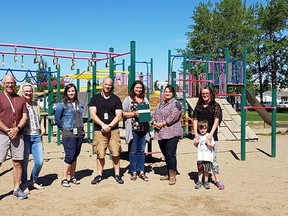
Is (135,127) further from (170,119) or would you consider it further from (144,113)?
(170,119)

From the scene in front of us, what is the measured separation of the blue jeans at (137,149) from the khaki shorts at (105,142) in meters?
0.30

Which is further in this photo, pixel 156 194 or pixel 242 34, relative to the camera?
pixel 242 34

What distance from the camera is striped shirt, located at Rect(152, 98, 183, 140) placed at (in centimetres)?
528

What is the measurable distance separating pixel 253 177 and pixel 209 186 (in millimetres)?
1173

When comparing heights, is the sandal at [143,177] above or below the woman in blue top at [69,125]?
below

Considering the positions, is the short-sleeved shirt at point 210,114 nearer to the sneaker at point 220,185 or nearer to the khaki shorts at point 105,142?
the sneaker at point 220,185

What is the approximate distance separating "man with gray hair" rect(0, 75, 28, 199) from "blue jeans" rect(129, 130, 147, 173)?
1755mm

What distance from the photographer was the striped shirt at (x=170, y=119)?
17.3 ft

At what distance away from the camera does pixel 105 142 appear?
17.4 feet

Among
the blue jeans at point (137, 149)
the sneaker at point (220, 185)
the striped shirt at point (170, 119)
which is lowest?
the sneaker at point (220, 185)

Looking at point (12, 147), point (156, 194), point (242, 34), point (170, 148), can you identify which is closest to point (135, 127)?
point (170, 148)

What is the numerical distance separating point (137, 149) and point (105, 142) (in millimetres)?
566

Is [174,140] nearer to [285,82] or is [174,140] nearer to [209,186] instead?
[209,186]

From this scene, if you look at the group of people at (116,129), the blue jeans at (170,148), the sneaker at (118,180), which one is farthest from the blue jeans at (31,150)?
the blue jeans at (170,148)
